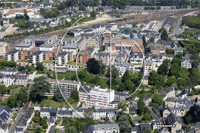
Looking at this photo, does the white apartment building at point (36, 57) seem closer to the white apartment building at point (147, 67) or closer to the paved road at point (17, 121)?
the paved road at point (17, 121)

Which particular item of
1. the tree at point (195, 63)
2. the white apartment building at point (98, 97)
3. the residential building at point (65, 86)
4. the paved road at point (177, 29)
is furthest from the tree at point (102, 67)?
the paved road at point (177, 29)

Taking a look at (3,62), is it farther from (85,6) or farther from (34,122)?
(85,6)

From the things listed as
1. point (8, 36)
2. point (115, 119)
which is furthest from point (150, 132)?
point (8, 36)

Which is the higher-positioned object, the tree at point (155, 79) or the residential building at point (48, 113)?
the tree at point (155, 79)

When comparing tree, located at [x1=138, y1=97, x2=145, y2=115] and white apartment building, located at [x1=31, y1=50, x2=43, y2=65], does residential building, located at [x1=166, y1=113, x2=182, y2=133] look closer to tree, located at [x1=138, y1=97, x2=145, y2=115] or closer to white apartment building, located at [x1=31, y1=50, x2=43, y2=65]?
tree, located at [x1=138, y1=97, x2=145, y2=115]

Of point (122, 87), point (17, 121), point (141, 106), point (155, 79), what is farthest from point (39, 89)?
point (155, 79)

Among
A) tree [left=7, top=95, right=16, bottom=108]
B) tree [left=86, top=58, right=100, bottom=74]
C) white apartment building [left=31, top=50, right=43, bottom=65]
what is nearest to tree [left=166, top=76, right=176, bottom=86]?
tree [left=86, top=58, right=100, bottom=74]
